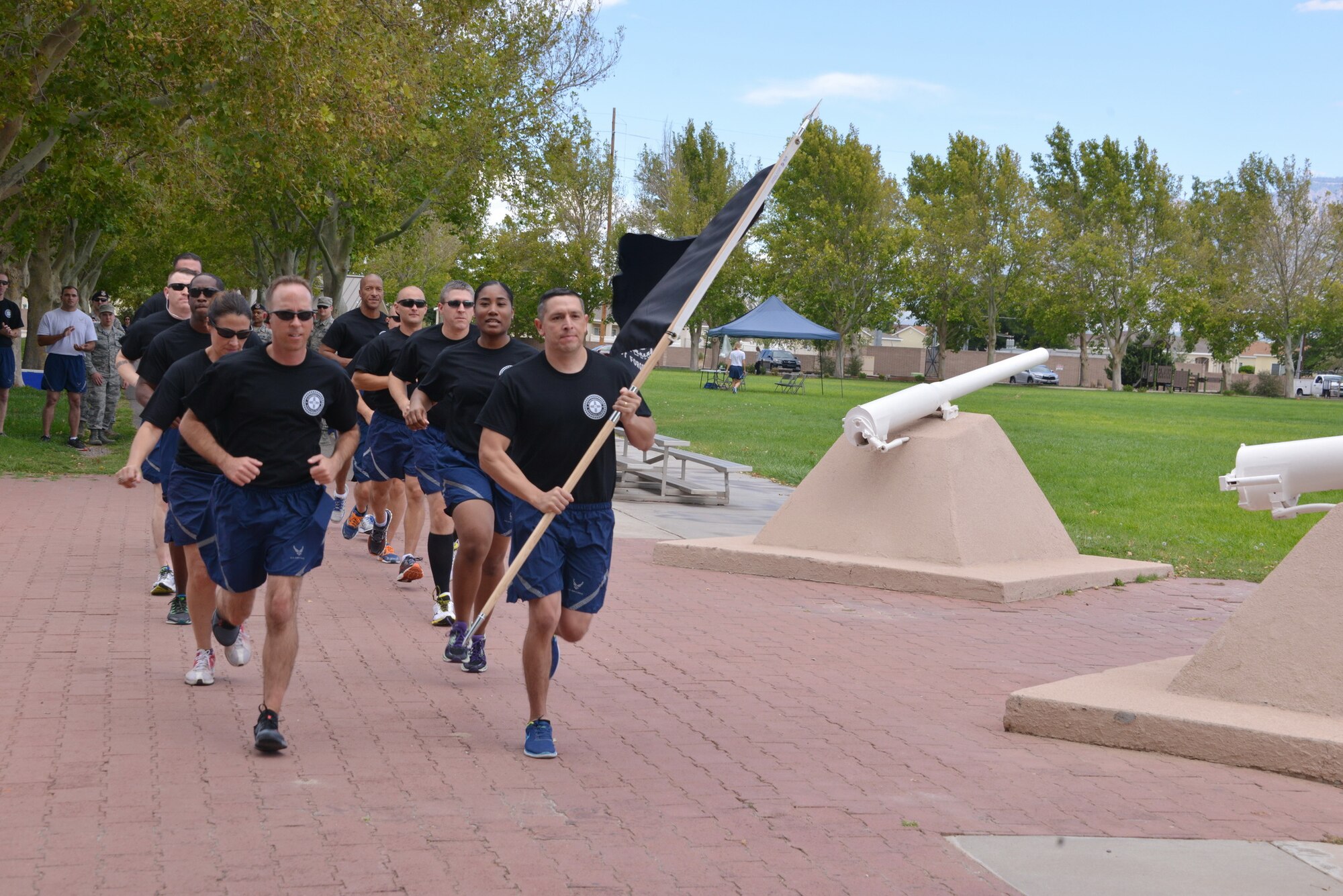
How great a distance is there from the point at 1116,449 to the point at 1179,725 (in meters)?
20.7

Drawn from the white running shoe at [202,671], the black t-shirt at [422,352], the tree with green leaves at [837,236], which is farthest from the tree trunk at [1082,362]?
the white running shoe at [202,671]

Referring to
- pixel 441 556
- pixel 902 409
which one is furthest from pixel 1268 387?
pixel 441 556

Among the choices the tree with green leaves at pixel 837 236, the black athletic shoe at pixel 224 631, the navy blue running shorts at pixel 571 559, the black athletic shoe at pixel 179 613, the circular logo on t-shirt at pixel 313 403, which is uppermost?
the tree with green leaves at pixel 837 236

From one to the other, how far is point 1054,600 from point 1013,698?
3874 millimetres

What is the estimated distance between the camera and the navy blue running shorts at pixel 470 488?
715 cm

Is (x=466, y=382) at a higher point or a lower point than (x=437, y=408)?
higher

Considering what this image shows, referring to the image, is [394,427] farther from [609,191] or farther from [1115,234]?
[1115,234]

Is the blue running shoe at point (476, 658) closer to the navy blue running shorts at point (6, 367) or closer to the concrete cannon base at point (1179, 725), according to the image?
the concrete cannon base at point (1179, 725)

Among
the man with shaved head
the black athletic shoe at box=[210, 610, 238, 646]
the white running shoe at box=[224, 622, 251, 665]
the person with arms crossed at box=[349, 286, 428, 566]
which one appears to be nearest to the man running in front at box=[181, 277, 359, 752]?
the black athletic shoe at box=[210, 610, 238, 646]

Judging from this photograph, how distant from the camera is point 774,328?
1802 inches

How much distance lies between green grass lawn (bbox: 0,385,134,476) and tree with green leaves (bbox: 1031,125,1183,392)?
58018mm

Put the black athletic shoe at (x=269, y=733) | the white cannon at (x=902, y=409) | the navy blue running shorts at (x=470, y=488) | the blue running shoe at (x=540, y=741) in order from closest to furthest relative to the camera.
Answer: the black athletic shoe at (x=269, y=733), the blue running shoe at (x=540, y=741), the navy blue running shorts at (x=470, y=488), the white cannon at (x=902, y=409)

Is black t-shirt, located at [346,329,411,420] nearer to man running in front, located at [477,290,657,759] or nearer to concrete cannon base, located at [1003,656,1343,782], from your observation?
man running in front, located at [477,290,657,759]

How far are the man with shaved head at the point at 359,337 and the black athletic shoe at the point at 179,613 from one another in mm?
2166
